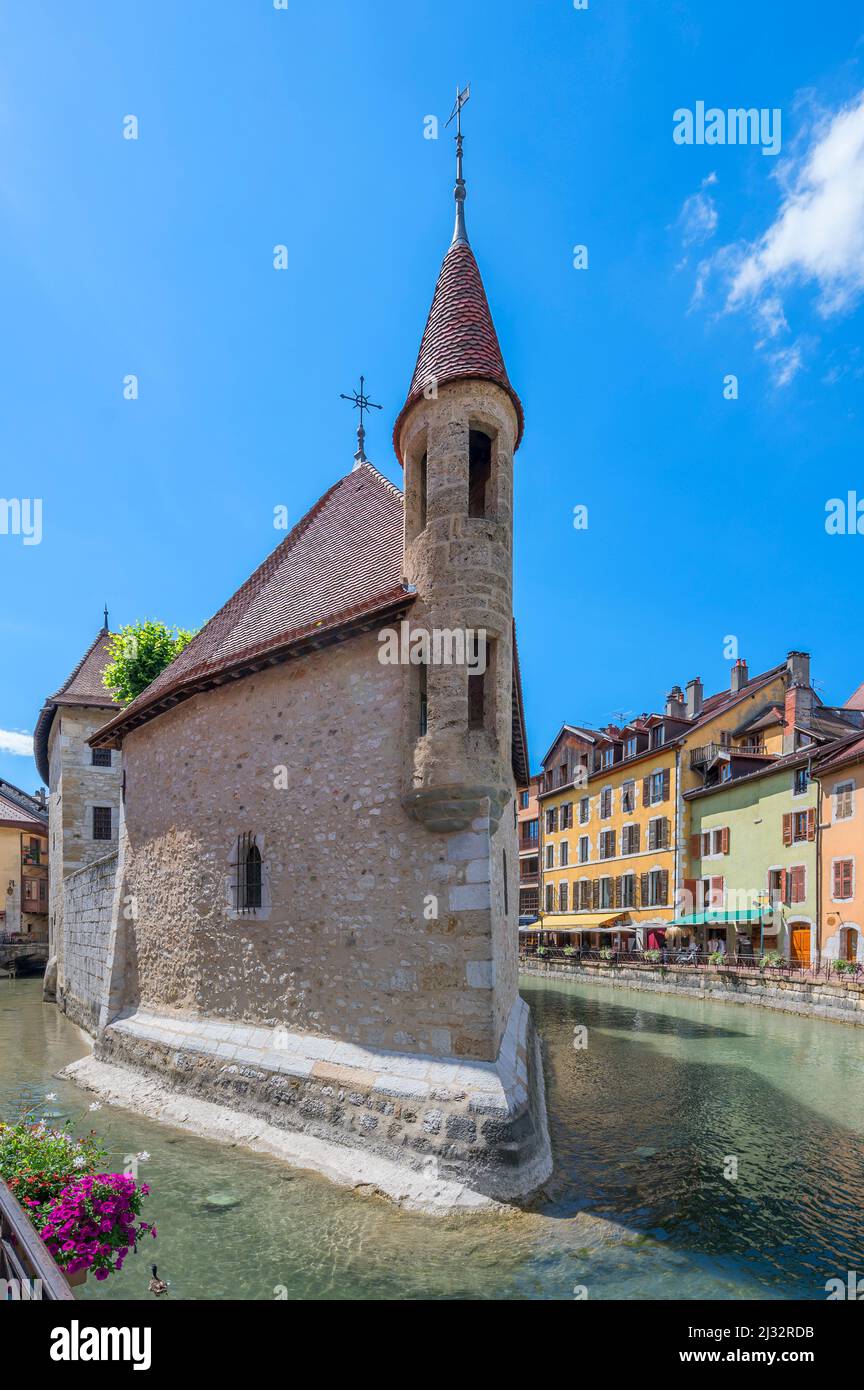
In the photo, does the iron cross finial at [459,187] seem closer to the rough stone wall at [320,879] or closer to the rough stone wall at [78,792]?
the rough stone wall at [320,879]

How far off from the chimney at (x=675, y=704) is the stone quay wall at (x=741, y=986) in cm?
1428

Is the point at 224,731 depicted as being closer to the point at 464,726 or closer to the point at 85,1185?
the point at 464,726

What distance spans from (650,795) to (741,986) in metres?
13.6

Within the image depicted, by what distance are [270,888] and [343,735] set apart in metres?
2.39

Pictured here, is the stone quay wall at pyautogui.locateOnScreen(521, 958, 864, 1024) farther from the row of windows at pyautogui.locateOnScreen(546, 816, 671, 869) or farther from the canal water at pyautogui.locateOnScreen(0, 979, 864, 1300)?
the canal water at pyautogui.locateOnScreen(0, 979, 864, 1300)

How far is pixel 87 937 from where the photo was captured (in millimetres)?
18016

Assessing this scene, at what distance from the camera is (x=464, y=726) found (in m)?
8.61

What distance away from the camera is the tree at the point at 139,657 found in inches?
1001

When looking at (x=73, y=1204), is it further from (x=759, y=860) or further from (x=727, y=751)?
(x=727, y=751)

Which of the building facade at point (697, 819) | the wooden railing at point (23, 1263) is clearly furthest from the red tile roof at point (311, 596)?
the building facade at point (697, 819)

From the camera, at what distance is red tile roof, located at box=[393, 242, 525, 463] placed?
942cm

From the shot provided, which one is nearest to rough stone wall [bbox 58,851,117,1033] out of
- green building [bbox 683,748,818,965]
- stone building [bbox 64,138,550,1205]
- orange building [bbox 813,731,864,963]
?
stone building [bbox 64,138,550,1205]

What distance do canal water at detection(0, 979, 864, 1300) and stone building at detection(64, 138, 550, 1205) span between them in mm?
567
